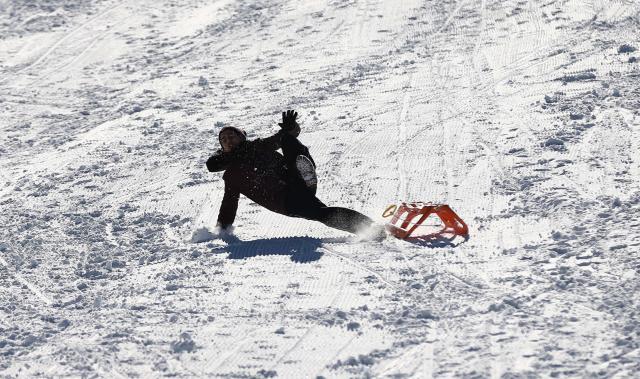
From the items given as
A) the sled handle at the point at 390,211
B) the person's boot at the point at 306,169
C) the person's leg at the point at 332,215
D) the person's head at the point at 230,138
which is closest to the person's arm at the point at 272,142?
the person's head at the point at 230,138

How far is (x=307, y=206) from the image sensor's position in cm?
745

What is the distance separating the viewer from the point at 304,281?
6758 mm

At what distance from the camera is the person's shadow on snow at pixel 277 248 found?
7277mm

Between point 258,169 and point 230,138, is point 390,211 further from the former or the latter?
point 230,138

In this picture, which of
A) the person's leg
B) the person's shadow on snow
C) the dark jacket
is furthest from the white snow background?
the dark jacket

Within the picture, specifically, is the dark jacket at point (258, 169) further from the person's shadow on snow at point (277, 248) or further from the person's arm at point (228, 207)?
the person's shadow on snow at point (277, 248)

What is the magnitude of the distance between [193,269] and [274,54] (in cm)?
739

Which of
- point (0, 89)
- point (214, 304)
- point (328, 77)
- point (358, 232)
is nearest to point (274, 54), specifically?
point (328, 77)

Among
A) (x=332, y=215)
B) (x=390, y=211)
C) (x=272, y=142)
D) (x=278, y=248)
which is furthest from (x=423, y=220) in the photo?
(x=272, y=142)

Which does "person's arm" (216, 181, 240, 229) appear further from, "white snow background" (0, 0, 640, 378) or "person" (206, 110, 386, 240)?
"white snow background" (0, 0, 640, 378)

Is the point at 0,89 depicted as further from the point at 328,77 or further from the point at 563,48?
the point at 563,48

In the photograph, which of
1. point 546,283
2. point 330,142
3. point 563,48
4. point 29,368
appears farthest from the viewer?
point 563,48

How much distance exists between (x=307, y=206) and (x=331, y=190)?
1.52m

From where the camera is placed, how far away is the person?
7410mm
